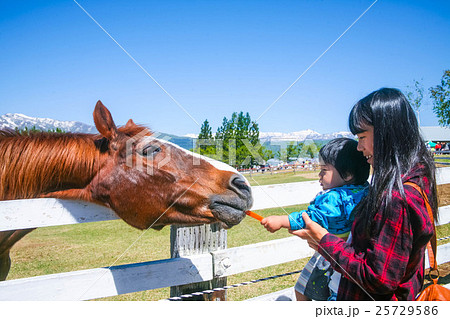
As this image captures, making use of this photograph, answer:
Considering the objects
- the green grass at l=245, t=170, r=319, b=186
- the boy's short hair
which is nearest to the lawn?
the boy's short hair

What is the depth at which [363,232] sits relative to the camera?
53.2 inches

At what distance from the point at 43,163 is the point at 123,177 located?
1.99 feet

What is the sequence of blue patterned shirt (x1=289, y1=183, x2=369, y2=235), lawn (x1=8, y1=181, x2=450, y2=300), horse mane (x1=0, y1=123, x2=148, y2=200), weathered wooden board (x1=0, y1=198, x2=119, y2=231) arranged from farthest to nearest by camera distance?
lawn (x1=8, y1=181, x2=450, y2=300), horse mane (x1=0, y1=123, x2=148, y2=200), weathered wooden board (x1=0, y1=198, x2=119, y2=231), blue patterned shirt (x1=289, y1=183, x2=369, y2=235)

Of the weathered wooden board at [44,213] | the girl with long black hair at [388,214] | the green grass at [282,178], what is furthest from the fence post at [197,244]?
the green grass at [282,178]

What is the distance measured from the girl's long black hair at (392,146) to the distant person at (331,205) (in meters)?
0.38

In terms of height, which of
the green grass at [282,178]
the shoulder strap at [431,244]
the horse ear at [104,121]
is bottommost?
the green grass at [282,178]

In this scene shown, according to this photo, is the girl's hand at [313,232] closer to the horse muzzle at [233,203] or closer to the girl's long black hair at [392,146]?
the girl's long black hair at [392,146]

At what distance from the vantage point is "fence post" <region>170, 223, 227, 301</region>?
7.95ft

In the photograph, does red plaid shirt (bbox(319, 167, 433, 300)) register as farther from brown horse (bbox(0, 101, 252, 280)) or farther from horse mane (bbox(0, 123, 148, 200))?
horse mane (bbox(0, 123, 148, 200))

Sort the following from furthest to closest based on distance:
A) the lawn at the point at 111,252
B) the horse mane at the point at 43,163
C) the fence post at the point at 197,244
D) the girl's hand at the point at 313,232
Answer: the lawn at the point at 111,252 < the fence post at the point at 197,244 < the horse mane at the point at 43,163 < the girl's hand at the point at 313,232

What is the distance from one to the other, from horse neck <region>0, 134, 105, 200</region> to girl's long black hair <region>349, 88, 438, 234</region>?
2.01 metres

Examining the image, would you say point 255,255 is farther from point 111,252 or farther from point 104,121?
point 111,252

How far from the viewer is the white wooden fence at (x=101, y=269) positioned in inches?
74.3
